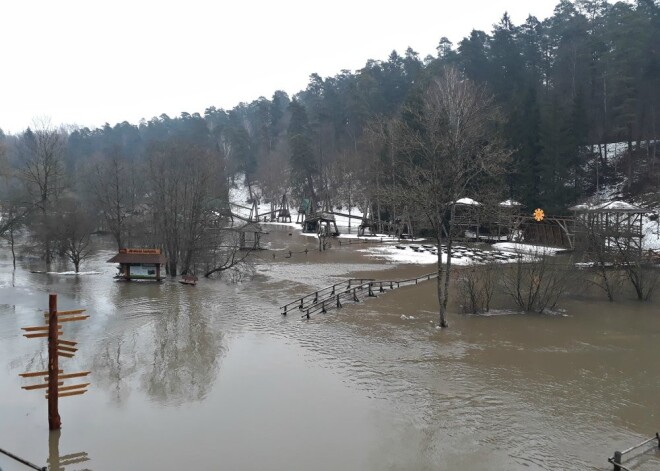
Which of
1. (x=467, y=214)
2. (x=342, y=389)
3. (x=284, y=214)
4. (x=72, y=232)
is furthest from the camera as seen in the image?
(x=284, y=214)

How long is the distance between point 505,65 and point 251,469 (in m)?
73.1

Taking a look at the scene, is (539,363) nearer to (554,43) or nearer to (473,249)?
(473,249)

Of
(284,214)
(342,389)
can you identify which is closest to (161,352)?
(342,389)

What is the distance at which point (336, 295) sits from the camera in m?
25.3

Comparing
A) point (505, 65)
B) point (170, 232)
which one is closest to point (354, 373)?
point (170, 232)

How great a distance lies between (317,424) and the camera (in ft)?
39.9

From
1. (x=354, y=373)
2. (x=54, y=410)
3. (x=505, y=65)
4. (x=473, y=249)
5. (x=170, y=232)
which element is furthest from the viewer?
(x=505, y=65)

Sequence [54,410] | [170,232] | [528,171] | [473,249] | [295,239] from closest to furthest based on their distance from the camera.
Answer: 1. [54,410]
2. [170,232]
3. [473,249]
4. [528,171]
5. [295,239]

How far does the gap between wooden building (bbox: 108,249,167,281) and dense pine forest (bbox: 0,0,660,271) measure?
3132mm

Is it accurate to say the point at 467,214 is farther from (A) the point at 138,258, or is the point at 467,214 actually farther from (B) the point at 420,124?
(A) the point at 138,258

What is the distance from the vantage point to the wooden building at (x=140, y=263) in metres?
32.3

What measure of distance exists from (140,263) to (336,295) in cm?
1497

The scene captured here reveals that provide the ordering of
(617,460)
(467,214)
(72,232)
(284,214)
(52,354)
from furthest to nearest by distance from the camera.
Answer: (284,214) < (72,232) < (467,214) < (52,354) < (617,460)

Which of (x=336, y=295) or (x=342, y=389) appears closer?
(x=342, y=389)
